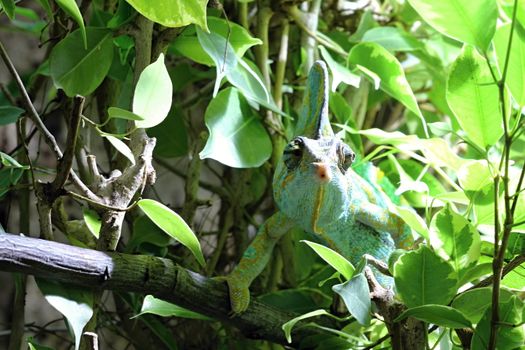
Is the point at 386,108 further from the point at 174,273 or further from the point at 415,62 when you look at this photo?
the point at 174,273

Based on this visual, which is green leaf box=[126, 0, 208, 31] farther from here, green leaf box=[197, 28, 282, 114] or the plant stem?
the plant stem

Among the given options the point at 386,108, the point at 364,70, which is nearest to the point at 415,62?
the point at 386,108

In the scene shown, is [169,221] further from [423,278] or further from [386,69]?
[386,69]

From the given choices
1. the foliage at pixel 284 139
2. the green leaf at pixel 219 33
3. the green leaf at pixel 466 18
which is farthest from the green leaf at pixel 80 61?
the green leaf at pixel 466 18

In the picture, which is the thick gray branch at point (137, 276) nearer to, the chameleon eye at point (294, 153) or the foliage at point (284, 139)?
the foliage at point (284, 139)

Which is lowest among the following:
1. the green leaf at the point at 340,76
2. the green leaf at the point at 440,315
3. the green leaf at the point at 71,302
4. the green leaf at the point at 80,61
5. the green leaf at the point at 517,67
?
the green leaf at the point at 71,302

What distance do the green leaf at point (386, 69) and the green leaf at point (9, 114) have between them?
0.52 m

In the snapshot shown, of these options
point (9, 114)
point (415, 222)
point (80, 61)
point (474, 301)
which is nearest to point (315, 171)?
point (415, 222)

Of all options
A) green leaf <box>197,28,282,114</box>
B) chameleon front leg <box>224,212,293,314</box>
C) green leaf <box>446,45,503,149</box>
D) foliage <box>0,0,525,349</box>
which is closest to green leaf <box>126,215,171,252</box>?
foliage <box>0,0,525,349</box>

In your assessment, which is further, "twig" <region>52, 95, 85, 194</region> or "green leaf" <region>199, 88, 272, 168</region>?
"green leaf" <region>199, 88, 272, 168</region>

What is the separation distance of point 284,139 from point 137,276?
0.46 meters

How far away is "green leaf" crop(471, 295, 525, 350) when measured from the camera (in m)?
0.81

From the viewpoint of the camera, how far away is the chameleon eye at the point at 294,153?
37.2 inches

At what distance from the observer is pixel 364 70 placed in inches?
42.8
